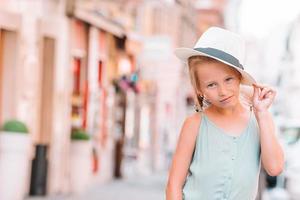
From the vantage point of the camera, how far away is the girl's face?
4152 millimetres

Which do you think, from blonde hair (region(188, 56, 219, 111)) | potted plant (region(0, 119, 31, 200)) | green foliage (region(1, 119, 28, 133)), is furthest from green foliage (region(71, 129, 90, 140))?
blonde hair (region(188, 56, 219, 111))

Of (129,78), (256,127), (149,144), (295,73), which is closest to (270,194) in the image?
(295,73)

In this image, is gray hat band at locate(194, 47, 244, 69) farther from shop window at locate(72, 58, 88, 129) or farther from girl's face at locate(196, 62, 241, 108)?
shop window at locate(72, 58, 88, 129)

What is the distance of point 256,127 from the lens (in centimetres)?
430

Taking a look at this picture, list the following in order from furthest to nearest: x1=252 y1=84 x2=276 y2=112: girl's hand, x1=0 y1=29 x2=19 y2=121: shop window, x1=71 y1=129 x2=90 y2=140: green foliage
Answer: x1=71 y1=129 x2=90 y2=140: green foliage → x1=0 y1=29 x2=19 y2=121: shop window → x1=252 y1=84 x2=276 y2=112: girl's hand

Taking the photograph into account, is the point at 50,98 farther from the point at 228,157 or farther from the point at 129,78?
the point at 228,157

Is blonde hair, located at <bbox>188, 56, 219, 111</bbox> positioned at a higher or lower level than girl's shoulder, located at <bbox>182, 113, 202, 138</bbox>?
higher

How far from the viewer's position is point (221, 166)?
4145mm

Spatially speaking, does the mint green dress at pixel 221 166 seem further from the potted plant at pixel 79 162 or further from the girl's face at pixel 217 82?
the potted plant at pixel 79 162

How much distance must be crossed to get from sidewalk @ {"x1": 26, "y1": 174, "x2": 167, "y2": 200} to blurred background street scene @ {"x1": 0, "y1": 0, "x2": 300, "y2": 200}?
24mm

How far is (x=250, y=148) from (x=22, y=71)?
13078mm

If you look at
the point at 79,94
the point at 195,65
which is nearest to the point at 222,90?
the point at 195,65

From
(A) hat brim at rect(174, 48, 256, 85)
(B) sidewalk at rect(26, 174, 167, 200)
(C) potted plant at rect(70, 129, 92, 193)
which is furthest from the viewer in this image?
(C) potted plant at rect(70, 129, 92, 193)

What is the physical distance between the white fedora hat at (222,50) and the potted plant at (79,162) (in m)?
15.2
